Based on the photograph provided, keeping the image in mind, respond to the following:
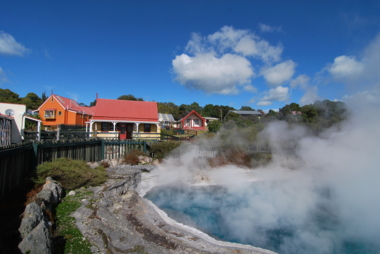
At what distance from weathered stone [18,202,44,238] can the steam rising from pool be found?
175 inches

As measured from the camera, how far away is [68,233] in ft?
17.4

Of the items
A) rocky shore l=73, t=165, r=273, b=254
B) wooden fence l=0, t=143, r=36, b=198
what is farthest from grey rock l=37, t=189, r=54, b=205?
wooden fence l=0, t=143, r=36, b=198

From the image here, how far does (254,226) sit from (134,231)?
3.96 meters

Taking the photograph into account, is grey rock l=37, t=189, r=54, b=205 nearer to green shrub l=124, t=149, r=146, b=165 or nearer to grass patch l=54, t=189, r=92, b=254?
grass patch l=54, t=189, r=92, b=254

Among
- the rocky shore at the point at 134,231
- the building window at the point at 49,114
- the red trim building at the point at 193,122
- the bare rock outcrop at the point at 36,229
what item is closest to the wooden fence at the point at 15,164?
the bare rock outcrop at the point at 36,229

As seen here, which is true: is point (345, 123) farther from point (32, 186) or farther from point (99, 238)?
point (32, 186)

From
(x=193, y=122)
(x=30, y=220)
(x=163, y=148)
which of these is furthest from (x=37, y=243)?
(x=193, y=122)

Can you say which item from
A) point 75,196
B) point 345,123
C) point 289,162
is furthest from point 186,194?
point 345,123

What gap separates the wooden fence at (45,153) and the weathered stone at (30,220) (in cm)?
223

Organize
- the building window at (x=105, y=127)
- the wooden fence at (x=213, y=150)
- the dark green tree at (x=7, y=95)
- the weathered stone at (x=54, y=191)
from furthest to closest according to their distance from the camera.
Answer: the dark green tree at (x=7, y=95), the building window at (x=105, y=127), the wooden fence at (x=213, y=150), the weathered stone at (x=54, y=191)

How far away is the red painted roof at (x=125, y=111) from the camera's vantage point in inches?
963

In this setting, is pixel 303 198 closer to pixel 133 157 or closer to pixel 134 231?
pixel 134 231

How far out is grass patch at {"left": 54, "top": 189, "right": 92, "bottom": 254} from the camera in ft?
15.3

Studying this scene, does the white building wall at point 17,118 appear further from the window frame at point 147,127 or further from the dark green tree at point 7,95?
the dark green tree at point 7,95
